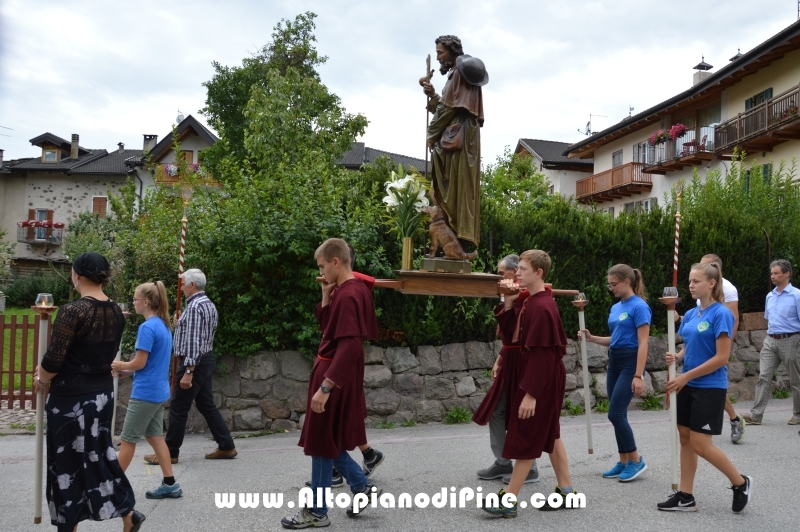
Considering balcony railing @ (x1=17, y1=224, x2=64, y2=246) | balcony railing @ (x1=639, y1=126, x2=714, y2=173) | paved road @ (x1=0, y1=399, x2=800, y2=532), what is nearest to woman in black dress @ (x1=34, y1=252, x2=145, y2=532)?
paved road @ (x1=0, y1=399, x2=800, y2=532)

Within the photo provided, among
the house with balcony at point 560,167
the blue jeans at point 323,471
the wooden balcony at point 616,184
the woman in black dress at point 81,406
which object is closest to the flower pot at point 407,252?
the blue jeans at point 323,471

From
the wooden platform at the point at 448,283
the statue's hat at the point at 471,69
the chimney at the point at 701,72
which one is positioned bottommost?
the wooden platform at the point at 448,283

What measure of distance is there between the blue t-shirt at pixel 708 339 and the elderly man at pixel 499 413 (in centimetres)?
128

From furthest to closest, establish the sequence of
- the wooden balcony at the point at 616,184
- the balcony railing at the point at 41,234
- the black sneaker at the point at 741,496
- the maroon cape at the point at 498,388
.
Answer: the balcony railing at the point at 41,234
the wooden balcony at the point at 616,184
the maroon cape at the point at 498,388
the black sneaker at the point at 741,496

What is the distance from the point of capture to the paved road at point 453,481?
5039 mm

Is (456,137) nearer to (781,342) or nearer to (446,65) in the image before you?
(446,65)

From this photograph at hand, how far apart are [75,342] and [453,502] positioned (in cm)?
A: 301

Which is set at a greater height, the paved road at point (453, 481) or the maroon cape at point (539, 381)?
the maroon cape at point (539, 381)

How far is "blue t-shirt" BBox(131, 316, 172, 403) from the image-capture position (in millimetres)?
5555

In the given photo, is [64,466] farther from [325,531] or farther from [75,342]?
[325,531]

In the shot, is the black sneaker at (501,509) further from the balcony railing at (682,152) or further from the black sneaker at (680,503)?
the balcony railing at (682,152)

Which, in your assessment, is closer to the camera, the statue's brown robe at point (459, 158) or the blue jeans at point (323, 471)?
the blue jeans at point (323, 471)

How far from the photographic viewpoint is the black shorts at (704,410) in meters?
4.98

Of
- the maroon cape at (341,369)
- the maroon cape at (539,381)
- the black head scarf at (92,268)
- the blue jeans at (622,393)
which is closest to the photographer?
the black head scarf at (92,268)
